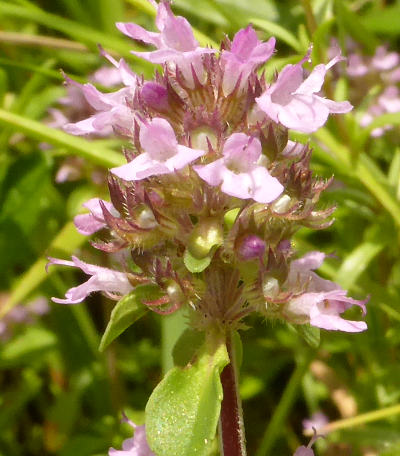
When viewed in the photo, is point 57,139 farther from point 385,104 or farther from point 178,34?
point 385,104

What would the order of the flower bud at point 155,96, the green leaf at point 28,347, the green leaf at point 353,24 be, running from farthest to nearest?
the green leaf at point 28,347, the green leaf at point 353,24, the flower bud at point 155,96

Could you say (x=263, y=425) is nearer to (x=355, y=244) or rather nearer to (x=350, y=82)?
(x=355, y=244)

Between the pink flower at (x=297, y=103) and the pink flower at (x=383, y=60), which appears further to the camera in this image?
the pink flower at (x=383, y=60)

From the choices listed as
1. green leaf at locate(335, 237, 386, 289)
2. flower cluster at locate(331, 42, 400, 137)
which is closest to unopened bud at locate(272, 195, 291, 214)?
green leaf at locate(335, 237, 386, 289)

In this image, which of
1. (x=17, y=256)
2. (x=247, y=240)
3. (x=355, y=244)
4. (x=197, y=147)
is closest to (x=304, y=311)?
(x=247, y=240)

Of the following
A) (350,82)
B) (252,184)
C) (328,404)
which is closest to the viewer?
(252,184)

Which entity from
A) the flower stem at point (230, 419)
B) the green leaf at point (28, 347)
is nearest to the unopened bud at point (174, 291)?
the flower stem at point (230, 419)

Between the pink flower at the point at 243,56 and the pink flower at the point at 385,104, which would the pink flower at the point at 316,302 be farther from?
the pink flower at the point at 385,104
